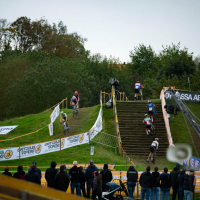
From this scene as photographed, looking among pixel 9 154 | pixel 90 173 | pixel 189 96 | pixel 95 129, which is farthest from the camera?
pixel 189 96

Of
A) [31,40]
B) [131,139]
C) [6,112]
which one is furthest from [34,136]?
[31,40]

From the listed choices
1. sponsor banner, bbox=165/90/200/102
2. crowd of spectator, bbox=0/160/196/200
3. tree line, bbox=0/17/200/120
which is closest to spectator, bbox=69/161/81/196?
crowd of spectator, bbox=0/160/196/200

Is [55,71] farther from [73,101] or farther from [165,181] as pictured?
A: [165,181]

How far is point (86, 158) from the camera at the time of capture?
19688 millimetres

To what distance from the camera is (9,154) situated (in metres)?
18.4

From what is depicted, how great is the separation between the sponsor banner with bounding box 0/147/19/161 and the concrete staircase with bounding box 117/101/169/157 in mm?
7463

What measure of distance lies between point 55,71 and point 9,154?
77.3ft

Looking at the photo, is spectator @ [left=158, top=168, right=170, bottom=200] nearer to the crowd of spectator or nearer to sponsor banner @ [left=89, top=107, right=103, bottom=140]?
the crowd of spectator

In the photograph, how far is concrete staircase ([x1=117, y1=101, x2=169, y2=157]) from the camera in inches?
874

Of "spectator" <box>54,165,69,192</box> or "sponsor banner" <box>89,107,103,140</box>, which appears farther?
"sponsor banner" <box>89,107,103,140</box>

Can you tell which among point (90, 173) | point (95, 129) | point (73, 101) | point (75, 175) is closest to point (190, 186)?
point (90, 173)

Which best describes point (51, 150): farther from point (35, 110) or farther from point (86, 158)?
point (35, 110)

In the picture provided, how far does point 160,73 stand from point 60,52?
2350cm

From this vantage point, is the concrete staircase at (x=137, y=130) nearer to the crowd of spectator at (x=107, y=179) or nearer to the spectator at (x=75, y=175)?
the crowd of spectator at (x=107, y=179)
